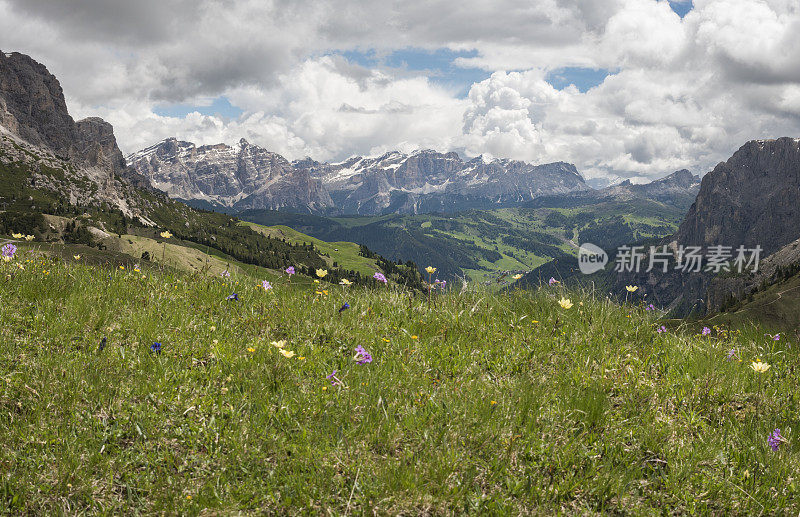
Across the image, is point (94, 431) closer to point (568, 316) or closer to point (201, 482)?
point (201, 482)

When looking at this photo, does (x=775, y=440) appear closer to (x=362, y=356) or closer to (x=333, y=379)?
(x=362, y=356)

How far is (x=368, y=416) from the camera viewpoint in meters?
4.57

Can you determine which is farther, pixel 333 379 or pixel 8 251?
pixel 8 251

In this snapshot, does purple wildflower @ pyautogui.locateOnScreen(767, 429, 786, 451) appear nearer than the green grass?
No

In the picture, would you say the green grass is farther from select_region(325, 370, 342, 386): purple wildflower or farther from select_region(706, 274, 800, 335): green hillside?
select_region(706, 274, 800, 335): green hillside

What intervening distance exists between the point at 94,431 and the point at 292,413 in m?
1.89

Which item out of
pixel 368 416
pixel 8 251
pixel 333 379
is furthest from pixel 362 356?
pixel 8 251

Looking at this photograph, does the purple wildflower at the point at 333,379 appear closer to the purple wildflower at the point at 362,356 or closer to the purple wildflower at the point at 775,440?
the purple wildflower at the point at 362,356

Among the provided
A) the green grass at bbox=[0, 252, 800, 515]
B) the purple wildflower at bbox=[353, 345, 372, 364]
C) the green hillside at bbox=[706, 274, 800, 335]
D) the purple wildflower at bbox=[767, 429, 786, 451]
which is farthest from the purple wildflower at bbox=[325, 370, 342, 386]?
the green hillside at bbox=[706, 274, 800, 335]

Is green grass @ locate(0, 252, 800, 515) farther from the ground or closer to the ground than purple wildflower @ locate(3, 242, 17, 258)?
closer to the ground

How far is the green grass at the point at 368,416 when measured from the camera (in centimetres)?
380

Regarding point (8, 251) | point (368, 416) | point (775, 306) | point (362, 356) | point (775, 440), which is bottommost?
point (775, 306)

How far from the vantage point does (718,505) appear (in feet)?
13.2

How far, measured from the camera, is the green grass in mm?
3797
